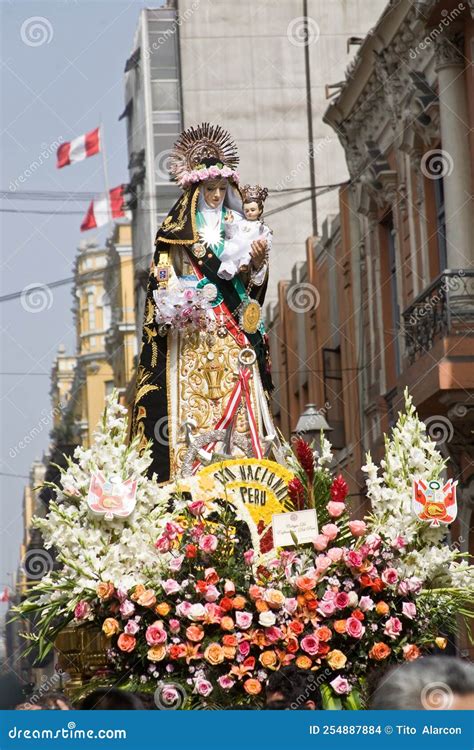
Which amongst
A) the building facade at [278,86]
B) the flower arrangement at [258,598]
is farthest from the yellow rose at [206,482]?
the building facade at [278,86]

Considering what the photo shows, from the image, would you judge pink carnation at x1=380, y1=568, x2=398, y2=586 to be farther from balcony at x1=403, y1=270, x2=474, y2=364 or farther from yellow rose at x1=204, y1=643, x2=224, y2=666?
balcony at x1=403, y1=270, x2=474, y2=364

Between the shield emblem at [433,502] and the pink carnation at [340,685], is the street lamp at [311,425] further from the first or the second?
the pink carnation at [340,685]

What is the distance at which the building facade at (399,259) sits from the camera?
1972cm

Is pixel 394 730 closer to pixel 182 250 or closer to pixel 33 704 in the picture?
pixel 33 704

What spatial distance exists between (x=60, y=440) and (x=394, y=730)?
171ft

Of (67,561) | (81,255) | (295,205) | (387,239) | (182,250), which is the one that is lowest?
(67,561)

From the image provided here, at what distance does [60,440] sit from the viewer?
56.2 meters

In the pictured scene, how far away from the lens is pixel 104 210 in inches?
1989

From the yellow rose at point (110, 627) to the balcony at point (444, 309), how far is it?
10723 mm

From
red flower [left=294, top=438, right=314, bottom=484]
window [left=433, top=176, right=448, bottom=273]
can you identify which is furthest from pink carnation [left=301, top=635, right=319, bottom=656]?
window [left=433, top=176, right=448, bottom=273]

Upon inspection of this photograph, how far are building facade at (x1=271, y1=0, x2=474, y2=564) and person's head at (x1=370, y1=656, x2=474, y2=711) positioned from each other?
13779 millimetres

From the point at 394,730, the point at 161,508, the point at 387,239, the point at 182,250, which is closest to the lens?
the point at 394,730

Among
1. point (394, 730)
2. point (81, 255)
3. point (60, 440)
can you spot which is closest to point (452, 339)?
point (394, 730)

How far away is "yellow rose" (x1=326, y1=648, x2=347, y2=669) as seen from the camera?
862cm
